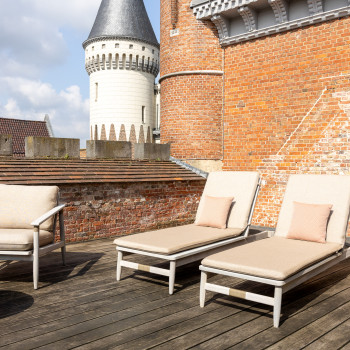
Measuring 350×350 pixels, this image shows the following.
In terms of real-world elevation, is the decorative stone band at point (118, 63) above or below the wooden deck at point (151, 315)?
above

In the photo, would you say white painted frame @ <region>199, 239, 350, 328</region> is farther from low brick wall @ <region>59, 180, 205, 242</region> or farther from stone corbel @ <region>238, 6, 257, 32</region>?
stone corbel @ <region>238, 6, 257, 32</region>

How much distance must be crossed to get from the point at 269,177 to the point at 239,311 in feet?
16.1

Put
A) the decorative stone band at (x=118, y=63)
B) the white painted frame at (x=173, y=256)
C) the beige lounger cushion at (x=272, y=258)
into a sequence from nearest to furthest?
the beige lounger cushion at (x=272, y=258) < the white painted frame at (x=173, y=256) < the decorative stone band at (x=118, y=63)

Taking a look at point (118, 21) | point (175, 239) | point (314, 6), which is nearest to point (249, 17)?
point (314, 6)

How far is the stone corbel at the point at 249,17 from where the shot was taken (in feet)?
26.7

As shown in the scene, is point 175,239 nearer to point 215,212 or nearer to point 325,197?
point 215,212

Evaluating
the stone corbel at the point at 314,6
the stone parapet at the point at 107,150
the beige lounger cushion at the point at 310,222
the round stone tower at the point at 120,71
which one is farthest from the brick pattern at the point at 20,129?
the beige lounger cushion at the point at 310,222

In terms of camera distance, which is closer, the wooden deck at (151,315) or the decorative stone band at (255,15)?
the wooden deck at (151,315)

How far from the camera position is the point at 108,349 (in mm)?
2855

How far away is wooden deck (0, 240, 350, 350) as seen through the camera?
300cm

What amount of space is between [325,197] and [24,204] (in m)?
3.75

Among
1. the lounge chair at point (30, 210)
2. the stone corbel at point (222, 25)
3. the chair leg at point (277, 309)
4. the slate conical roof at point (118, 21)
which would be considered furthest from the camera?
the slate conical roof at point (118, 21)

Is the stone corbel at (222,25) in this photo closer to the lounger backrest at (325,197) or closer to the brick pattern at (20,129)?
the lounger backrest at (325,197)

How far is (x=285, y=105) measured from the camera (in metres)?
7.89
